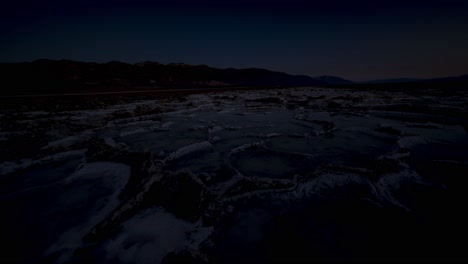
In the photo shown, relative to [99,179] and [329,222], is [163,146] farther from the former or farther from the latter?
[329,222]

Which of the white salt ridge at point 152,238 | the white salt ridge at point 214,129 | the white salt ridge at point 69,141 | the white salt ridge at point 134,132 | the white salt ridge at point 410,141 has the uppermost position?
the white salt ridge at point 410,141

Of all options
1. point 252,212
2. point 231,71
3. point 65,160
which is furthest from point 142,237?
point 231,71

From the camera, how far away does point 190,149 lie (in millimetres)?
3977

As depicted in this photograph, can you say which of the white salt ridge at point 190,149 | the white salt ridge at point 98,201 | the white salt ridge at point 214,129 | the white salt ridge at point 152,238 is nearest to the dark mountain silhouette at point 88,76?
the white salt ridge at point 214,129

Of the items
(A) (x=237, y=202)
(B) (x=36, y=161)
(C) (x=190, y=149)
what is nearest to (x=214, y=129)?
(C) (x=190, y=149)

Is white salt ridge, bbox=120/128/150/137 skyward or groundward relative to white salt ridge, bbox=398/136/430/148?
groundward

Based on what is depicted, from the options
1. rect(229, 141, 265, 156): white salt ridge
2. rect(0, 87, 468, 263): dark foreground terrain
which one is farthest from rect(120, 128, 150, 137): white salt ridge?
rect(229, 141, 265, 156): white salt ridge

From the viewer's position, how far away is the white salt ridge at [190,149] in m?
3.63

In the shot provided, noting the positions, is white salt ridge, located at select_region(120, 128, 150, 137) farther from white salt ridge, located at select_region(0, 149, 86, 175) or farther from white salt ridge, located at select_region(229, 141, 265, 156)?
white salt ridge, located at select_region(229, 141, 265, 156)

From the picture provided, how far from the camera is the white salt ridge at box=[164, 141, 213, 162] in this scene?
3627 mm

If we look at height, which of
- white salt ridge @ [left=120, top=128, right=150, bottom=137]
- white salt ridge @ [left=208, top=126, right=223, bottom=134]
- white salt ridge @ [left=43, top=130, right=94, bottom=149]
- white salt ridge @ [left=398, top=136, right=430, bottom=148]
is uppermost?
white salt ridge @ [left=398, top=136, right=430, bottom=148]

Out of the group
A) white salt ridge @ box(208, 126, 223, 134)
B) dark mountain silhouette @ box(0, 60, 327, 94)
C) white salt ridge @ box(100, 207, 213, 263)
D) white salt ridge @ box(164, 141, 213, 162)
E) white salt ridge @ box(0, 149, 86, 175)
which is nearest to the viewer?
white salt ridge @ box(100, 207, 213, 263)

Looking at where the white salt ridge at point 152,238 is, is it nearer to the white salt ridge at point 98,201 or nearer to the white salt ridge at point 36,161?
the white salt ridge at point 98,201

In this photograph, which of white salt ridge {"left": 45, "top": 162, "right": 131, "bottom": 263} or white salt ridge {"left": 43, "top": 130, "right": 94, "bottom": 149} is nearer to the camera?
white salt ridge {"left": 45, "top": 162, "right": 131, "bottom": 263}
